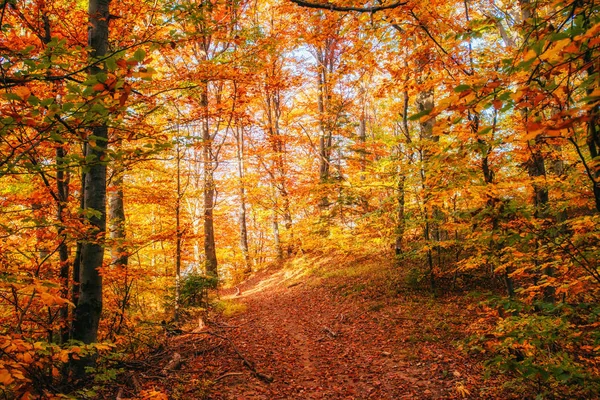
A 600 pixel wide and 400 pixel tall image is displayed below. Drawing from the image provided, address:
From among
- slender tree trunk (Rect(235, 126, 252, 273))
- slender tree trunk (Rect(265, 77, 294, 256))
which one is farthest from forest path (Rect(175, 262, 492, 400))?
slender tree trunk (Rect(235, 126, 252, 273))

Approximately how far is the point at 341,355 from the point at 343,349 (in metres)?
0.29

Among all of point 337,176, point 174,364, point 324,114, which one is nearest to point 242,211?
point 337,176

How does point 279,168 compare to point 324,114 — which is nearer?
point 324,114

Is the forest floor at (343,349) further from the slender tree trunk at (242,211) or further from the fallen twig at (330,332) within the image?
the slender tree trunk at (242,211)

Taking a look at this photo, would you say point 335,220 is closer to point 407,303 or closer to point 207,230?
point 207,230

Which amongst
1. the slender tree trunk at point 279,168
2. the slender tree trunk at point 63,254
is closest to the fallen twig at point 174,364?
the slender tree trunk at point 63,254

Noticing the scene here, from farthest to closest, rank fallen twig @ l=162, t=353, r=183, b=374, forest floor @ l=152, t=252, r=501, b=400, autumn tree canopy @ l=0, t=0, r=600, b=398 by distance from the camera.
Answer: fallen twig @ l=162, t=353, r=183, b=374 < forest floor @ l=152, t=252, r=501, b=400 < autumn tree canopy @ l=0, t=0, r=600, b=398

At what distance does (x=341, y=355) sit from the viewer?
6754 mm

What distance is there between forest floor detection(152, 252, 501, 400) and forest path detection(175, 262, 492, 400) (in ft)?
0.06

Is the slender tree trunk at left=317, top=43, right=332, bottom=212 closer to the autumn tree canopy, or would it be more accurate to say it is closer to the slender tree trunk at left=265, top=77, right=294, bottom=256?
the autumn tree canopy

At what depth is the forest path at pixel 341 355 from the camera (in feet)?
17.4

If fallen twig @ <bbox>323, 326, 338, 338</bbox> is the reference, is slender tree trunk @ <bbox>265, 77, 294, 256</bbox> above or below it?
above

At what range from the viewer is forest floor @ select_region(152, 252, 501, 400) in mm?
5234

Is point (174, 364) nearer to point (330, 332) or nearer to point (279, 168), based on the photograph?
point (330, 332)
